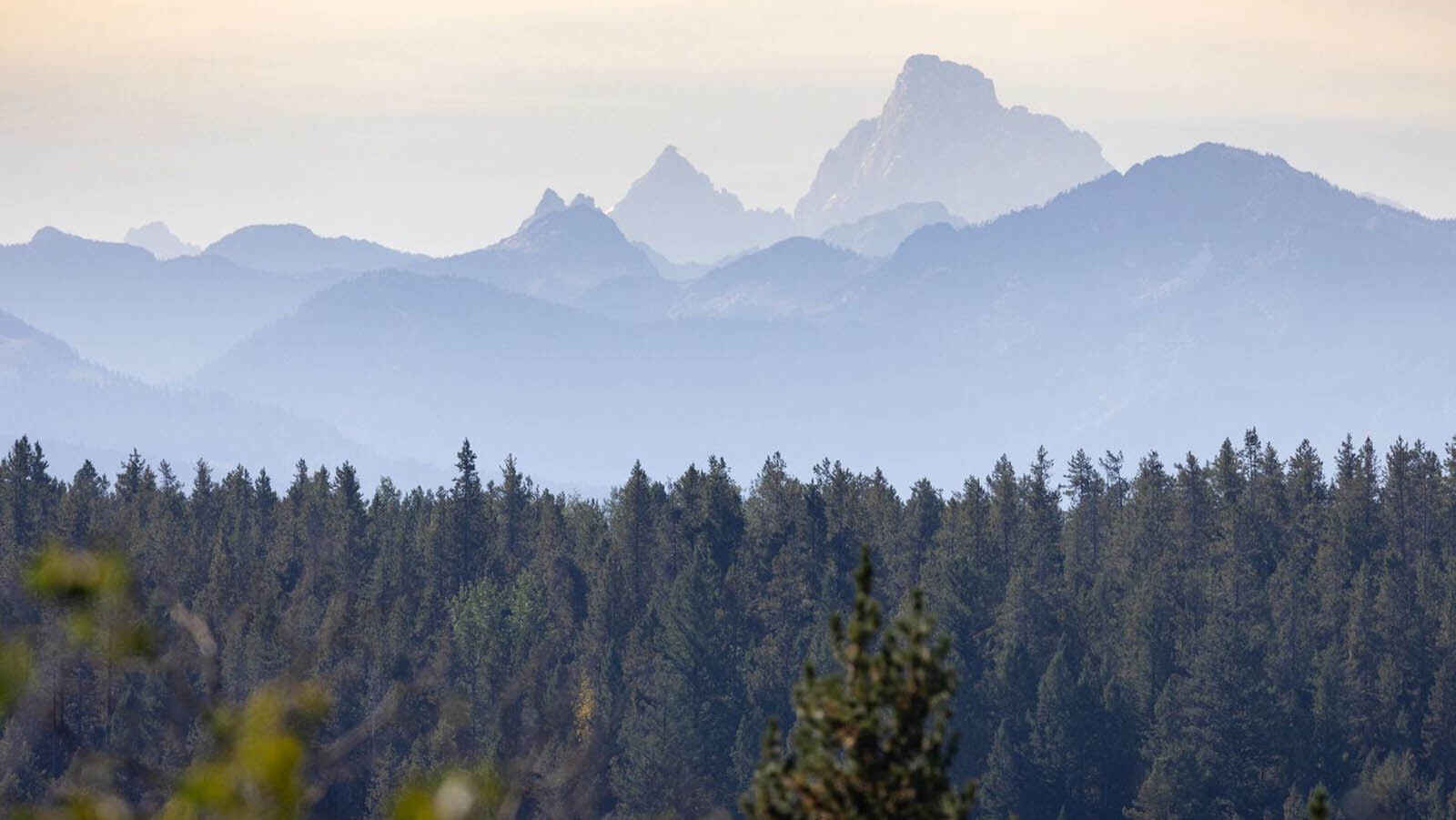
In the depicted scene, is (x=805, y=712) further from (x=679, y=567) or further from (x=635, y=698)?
(x=679, y=567)

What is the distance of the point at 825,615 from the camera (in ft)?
307

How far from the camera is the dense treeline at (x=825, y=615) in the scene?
266 ft

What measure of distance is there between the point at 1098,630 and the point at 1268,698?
14.4m

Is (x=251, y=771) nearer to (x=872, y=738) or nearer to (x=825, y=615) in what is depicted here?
(x=872, y=738)

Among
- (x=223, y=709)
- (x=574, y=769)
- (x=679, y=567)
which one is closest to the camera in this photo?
(x=223, y=709)

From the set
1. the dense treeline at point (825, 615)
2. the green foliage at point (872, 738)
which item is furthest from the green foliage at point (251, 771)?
the dense treeline at point (825, 615)

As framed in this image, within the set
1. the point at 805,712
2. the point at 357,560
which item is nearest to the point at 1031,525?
the point at 357,560

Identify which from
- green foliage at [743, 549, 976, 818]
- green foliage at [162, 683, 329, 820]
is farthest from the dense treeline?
green foliage at [162, 683, 329, 820]

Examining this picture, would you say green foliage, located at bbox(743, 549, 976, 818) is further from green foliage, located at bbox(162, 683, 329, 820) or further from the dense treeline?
the dense treeline

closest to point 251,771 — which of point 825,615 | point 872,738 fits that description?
point 872,738

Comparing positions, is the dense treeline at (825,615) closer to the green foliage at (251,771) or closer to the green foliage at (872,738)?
Result: the green foliage at (872,738)

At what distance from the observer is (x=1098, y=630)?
95.8m

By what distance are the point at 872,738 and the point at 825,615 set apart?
267 feet

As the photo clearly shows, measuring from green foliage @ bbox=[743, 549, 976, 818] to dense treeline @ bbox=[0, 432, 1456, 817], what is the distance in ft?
176
